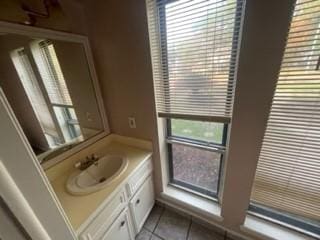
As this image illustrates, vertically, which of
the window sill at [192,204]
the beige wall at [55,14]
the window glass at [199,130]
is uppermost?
the beige wall at [55,14]

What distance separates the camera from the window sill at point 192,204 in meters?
1.47

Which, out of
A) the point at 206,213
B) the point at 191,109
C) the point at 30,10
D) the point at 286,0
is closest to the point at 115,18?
the point at 30,10

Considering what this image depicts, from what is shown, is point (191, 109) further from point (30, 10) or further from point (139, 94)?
point (30, 10)

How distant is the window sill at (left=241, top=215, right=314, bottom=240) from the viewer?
1198 millimetres

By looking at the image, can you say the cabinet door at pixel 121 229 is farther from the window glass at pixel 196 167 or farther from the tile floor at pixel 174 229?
the window glass at pixel 196 167

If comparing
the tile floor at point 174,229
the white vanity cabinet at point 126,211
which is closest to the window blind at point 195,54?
the white vanity cabinet at point 126,211

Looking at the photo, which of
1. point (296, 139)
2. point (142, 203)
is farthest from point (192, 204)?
point (296, 139)

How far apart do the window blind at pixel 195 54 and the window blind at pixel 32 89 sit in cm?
89

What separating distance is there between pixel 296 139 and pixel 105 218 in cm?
134

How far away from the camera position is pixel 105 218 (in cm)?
104

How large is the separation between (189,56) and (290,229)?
1.58 m

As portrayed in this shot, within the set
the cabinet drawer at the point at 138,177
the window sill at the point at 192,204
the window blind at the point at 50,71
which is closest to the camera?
the window blind at the point at 50,71

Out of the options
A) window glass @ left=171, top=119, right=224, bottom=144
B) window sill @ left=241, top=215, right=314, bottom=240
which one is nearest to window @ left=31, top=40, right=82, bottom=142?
window glass @ left=171, top=119, right=224, bottom=144

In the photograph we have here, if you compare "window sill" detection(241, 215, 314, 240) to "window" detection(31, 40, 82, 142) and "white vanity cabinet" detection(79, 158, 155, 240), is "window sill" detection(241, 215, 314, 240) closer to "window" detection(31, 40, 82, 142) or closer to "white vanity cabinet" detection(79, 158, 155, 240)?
"white vanity cabinet" detection(79, 158, 155, 240)
